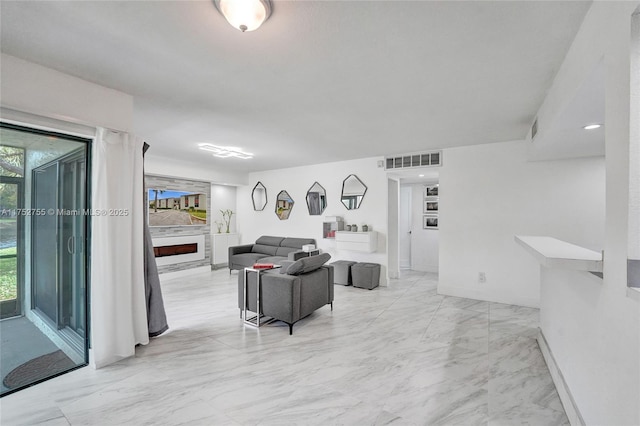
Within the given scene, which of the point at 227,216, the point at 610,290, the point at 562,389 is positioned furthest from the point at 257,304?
the point at 227,216

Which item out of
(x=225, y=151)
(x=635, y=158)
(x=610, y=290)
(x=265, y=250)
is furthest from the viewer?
(x=265, y=250)

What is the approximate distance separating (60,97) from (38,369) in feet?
7.51

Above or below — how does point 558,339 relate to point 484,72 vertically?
below

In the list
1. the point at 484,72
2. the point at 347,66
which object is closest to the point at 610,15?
the point at 484,72

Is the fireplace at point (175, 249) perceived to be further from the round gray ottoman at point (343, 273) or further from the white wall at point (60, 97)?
the white wall at point (60, 97)

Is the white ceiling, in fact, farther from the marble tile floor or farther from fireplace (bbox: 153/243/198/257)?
fireplace (bbox: 153/243/198/257)

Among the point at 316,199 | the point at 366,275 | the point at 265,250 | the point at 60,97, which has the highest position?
the point at 60,97

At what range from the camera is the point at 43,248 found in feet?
8.14

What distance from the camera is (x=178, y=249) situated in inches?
250

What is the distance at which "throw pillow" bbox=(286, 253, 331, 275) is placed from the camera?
11.1ft

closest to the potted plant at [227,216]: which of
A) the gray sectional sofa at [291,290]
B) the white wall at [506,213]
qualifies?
the gray sectional sofa at [291,290]

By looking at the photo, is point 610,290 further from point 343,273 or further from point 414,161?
point 343,273

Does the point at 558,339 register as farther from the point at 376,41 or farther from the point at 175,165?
the point at 175,165

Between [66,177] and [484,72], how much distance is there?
12.5 feet
